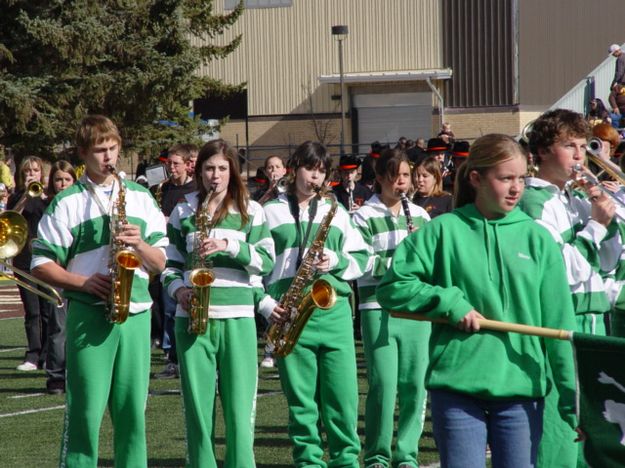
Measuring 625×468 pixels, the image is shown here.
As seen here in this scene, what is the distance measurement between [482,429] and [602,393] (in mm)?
472

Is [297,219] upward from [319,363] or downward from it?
upward

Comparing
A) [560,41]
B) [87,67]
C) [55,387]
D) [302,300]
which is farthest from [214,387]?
[560,41]

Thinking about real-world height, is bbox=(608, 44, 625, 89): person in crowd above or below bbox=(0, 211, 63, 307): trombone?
above

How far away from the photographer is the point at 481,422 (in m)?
4.73

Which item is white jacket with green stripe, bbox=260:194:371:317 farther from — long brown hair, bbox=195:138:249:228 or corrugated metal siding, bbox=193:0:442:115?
corrugated metal siding, bbox=193:0:442:115

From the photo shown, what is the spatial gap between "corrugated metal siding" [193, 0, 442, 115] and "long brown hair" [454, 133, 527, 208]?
128 feet

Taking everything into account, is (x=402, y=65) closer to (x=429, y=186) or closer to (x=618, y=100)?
(x=618, y=100)

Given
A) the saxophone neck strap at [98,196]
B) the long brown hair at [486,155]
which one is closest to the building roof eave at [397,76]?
the saxophone neck strap at [98,196]

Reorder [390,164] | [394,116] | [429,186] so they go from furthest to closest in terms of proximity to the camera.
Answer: [394,116] < [429,186] < [390,164]

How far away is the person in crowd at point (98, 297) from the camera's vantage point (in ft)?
19.7


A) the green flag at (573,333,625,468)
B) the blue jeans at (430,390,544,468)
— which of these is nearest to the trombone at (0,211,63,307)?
the blue jeans at (430,390,544,468)

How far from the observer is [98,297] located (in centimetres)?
598

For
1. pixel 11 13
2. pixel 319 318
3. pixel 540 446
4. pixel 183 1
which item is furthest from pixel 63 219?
pixel 183 1

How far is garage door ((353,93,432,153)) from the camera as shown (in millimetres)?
43531
